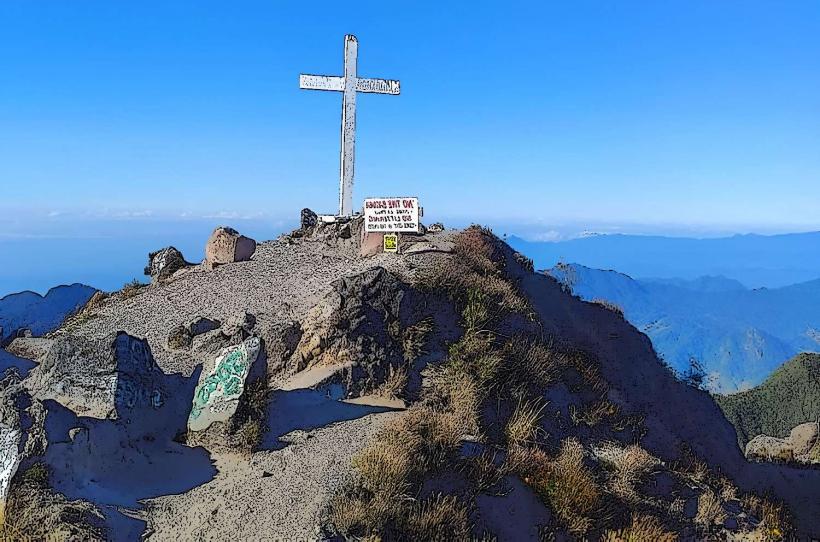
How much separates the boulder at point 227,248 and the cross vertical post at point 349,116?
3.08m

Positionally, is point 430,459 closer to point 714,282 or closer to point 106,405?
point 106,405

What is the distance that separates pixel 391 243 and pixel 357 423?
244 inches

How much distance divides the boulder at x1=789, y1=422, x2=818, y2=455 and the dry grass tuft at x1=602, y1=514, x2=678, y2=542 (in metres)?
22.7

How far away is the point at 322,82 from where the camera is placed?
16.2 metres

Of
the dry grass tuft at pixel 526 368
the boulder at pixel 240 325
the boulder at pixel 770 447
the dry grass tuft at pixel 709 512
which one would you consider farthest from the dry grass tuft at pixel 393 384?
the boulder at pixel 770 447

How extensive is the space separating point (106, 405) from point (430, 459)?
443 cm

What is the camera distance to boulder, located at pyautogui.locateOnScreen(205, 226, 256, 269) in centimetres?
1664

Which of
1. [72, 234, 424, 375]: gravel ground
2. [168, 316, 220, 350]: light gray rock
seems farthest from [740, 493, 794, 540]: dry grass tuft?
[168, 316, 220, 350]: light gray rock

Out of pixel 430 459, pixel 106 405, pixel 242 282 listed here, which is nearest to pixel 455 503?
pixel 430 459

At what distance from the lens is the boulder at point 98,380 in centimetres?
850

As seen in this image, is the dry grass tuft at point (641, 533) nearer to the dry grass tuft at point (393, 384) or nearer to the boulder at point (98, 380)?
the dry grass tuft at point (393, 384)

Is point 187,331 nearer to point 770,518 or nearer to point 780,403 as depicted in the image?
point 770,518

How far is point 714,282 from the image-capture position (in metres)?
200

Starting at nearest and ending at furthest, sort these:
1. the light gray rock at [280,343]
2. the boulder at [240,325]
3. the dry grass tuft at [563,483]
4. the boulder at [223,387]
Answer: the dry grass tuft at [563,483] < the boulder at [223,387] < the light gray rock at [280,343] < the boulder at [240,325]
